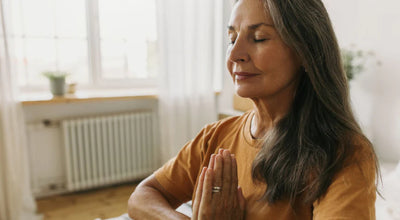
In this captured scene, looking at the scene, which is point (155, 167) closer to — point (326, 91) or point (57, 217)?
point (57, 217)

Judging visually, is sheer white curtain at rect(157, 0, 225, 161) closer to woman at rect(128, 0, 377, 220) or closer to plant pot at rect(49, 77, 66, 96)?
plant pot at rect(49, 77, 66, 96)

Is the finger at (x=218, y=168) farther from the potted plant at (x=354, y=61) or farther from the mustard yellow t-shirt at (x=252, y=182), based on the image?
the potted plant at (x=354, y=61)

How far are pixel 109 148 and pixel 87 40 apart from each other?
3.24 ft

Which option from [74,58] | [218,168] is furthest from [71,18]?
[218,168]

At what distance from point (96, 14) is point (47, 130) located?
3.59ft

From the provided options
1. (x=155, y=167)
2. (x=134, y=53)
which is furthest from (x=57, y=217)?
(x=134, y=53)

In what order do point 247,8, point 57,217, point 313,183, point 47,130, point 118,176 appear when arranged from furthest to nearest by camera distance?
point 118,176, point 47,130, point 57,217, point 247,8, point 313,183

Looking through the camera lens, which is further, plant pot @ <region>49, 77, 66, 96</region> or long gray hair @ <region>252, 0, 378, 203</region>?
plant pot @ <region>49, 77, 66, 96</region>

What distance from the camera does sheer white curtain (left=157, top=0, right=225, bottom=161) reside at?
8.80 feet

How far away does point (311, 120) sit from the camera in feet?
2.51

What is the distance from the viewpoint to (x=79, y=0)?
2633 mm

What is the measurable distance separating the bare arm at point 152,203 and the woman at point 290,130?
0.67ft

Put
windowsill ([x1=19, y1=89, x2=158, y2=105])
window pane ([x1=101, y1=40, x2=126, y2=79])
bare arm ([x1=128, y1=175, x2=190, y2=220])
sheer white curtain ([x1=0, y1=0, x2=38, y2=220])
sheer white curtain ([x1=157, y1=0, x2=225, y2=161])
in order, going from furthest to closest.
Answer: window pane ([x1=101, y1=40, x2=126, y2=79]) → sheer white curtain ([x1=157, y1=0, x2=225, y2=161]) → windowsill ([x1=19, y1=89, x2=158, y2=105]) → sheer white curtain ([x1=0, y1=0, x2=38, y2=220]) → bare arm ([x1=128, y1=175, x2=190, y2=220])

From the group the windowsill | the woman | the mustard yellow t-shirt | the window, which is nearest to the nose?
the woman
